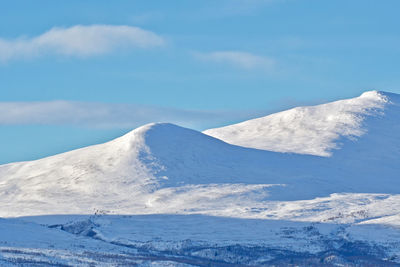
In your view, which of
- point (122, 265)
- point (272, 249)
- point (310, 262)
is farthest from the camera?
point (272, 249)

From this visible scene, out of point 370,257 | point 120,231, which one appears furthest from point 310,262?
point 120,231

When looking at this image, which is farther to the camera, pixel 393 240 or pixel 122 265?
pixel 393 240

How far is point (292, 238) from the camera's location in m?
188

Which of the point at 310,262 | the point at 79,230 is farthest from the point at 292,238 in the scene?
the point at 79,230

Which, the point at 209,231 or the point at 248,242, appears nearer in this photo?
the point at 248,242

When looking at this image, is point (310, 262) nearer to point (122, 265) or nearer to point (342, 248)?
point (342, 248)

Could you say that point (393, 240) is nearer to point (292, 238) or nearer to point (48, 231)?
point (292, 238)

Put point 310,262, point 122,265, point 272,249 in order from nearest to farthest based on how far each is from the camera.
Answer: point 122,265 → point 310,262 → point 272,249

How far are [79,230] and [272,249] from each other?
37402mm

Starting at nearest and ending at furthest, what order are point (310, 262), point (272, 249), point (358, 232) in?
point (310, 262)
point (272, 249)
point (358, 232)

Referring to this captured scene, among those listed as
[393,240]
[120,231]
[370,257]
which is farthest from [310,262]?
[120,231]

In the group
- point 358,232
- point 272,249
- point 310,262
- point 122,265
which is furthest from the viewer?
point 358,232

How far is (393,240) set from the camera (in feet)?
611

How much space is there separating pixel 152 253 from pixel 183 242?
9.53 meters
